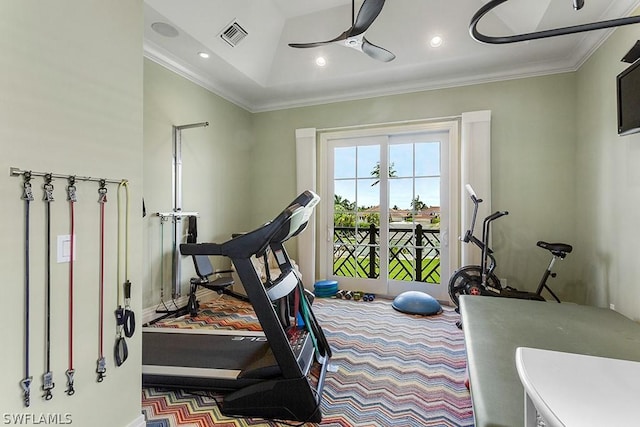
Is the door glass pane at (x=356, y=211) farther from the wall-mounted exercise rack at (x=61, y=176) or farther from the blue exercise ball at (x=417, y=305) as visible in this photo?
the wall-mounted exercise rack at (x=61, y=176)

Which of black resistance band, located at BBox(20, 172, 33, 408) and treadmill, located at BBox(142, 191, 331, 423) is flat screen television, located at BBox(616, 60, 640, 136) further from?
black resistance band, located at BBox(20, 172, 33, 408)

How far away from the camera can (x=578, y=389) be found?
2.20 ft

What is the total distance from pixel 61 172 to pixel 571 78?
482 centimetres

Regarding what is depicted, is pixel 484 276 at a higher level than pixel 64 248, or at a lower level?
lower

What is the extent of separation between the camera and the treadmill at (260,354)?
1834mm

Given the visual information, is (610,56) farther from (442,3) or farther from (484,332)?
(484,332)

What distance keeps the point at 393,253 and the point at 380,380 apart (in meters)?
2.36

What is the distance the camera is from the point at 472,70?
3.83m

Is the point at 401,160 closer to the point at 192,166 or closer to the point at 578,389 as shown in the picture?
the point at 192,166

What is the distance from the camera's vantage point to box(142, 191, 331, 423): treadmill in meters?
1.83

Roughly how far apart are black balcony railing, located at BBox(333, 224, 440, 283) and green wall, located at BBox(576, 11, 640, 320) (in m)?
1.58

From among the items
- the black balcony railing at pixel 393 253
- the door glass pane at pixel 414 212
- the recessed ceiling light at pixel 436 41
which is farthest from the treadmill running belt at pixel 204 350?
the recessed ceiling light at pixel 436 41

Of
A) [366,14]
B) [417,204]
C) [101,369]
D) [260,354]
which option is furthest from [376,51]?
[101,369]

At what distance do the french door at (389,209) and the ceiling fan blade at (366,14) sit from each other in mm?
2009
